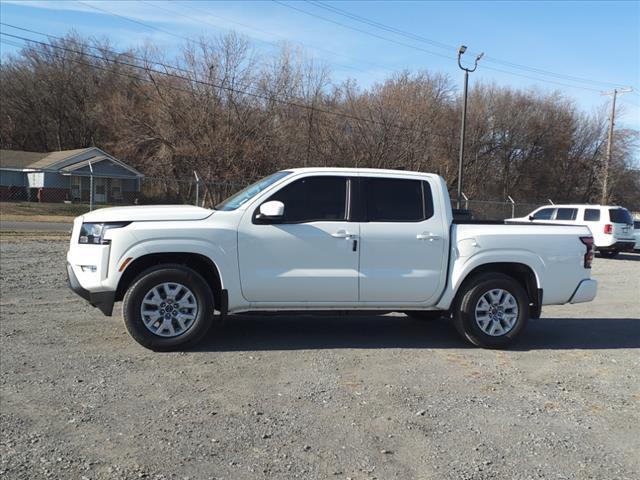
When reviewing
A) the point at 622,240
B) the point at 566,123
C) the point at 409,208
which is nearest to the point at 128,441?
the point at 409,208

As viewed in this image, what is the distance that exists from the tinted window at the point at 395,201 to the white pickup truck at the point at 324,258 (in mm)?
12

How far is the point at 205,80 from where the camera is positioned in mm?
33875

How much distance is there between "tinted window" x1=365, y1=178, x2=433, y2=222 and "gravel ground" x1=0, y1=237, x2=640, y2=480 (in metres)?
1.46

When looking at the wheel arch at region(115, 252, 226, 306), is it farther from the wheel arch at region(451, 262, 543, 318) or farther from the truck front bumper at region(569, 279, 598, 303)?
the truck front bumper at region(569, 279, 598, 303)

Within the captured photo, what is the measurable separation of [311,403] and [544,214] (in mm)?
18343

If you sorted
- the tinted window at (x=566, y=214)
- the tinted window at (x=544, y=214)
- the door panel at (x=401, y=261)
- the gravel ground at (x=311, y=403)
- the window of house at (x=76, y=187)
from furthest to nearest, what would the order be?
the window of house at (x=76, y=187) → the tinted window at (x=544, y=214) → the tinted window at (x=566, y=214) → the door panel at (x=401, y=261) → the gravel ground at (x=311, y=403)

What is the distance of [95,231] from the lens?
5762mm

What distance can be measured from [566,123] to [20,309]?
181ft

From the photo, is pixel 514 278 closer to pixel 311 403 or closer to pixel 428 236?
pixel 428 236

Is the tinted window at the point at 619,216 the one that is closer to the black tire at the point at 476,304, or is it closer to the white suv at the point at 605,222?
the white suv at the point at 605,222

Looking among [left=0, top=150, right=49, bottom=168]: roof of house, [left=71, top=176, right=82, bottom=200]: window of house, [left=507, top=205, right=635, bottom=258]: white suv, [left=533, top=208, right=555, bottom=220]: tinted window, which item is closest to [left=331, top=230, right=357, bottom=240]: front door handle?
[left=507, top=205, right=635, bottom=258]: white suv

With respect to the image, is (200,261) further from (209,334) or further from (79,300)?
(79,300)

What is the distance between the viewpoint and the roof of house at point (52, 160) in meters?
42.9

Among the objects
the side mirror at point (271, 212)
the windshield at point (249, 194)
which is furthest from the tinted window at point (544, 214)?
the side mirror at point (271, 212)
